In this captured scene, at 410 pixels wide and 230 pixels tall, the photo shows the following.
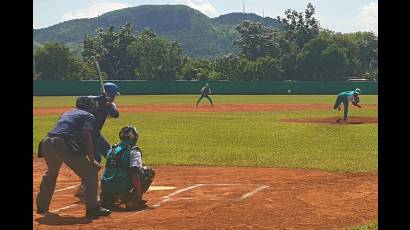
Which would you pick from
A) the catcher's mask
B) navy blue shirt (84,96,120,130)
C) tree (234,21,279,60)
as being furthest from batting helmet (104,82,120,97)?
tree (234,21,279,60)

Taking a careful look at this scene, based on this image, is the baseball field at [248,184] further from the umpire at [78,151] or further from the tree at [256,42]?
the tree at [256,42]

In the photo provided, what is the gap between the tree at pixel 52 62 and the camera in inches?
3713

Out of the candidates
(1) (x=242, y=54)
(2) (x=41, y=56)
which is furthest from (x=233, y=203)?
(1) (x=242, y=54)

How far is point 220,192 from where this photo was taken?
10266 millimetres

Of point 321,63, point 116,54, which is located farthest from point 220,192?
point 116,54

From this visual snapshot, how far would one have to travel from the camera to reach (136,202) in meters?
8.84

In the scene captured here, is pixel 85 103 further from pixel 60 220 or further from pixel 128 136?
pixel 60 220

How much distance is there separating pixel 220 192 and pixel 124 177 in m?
2.18

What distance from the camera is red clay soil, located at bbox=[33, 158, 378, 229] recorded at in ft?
25.5
